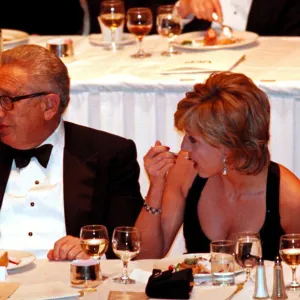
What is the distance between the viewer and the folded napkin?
2570mm

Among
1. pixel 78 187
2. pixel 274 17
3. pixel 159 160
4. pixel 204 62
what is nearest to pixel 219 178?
pixel 159 160

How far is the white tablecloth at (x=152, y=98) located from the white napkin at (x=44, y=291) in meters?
1.66

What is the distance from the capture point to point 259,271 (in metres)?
2.50

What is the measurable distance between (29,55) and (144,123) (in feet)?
3.07

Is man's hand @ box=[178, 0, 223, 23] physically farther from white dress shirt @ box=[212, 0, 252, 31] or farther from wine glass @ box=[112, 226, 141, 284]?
wine glass @ box=[112, 226, 141, 284]

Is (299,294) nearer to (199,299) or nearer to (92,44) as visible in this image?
(199,299)

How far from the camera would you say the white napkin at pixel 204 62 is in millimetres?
4254

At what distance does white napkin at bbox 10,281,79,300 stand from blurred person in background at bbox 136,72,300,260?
767 mm

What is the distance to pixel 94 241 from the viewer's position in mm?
2830

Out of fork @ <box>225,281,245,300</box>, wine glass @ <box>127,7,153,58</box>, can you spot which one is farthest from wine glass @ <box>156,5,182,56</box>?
fork @ <box>225,281,245,300</box>

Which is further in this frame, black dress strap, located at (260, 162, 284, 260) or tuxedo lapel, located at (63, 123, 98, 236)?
tuxedo lapel, located at (63, 123, 98, 236)

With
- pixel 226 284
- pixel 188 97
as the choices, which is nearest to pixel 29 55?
pixel 188 97

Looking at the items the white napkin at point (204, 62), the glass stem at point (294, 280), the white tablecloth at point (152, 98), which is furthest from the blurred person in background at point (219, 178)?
the white napkin at point (204, 62)

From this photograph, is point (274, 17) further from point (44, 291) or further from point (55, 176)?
point (44, 291)
